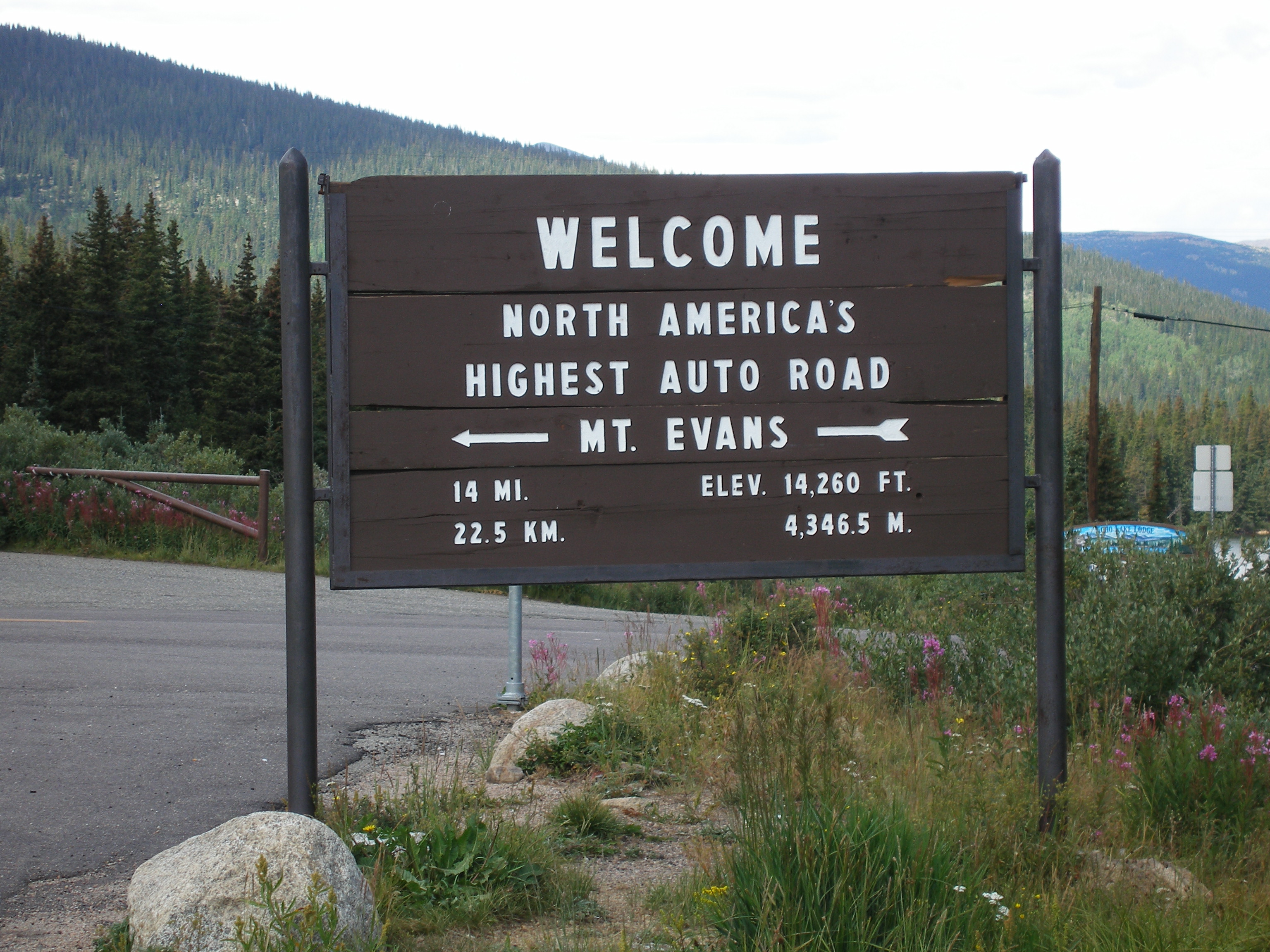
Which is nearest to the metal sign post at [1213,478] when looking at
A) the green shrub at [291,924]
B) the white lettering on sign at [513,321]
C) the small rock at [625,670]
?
the small rock at [625,670]

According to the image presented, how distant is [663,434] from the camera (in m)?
3.84

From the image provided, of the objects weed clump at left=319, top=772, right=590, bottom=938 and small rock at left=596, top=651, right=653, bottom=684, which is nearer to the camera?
weed clump at left=319, top=772, right=590, bottom=938

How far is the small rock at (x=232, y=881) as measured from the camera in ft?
9.59

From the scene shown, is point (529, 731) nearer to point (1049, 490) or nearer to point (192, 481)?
point (1049, 490)

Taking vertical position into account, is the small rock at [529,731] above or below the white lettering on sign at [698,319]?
below

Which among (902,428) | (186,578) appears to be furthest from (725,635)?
(186,578)

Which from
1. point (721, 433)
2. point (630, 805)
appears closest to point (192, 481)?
point (630, 805)

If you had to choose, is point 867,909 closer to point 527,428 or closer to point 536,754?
point 527,428

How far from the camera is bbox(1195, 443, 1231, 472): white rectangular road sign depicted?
27516 mm

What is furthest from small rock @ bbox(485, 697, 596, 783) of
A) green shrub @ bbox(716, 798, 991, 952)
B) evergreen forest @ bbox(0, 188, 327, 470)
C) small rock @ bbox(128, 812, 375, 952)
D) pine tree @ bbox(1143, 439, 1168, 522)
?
pine tree @ bbox(1143, 439, 1168, 522)

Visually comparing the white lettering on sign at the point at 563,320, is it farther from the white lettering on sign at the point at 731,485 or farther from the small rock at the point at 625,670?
the small rock at the point at 625,670

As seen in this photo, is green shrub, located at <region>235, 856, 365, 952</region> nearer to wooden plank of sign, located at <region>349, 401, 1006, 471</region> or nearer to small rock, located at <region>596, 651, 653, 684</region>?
wooden plank of sign, located at <region>349, 401, 1006, 471</region>

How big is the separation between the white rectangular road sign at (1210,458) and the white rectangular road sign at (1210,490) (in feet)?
0.60

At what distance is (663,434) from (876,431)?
795mm
